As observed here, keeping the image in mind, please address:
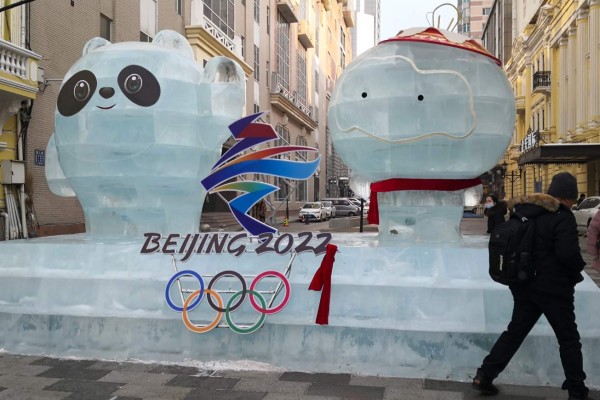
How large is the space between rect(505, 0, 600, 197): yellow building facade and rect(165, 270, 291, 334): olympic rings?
18.5m

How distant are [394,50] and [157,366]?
3769 mm

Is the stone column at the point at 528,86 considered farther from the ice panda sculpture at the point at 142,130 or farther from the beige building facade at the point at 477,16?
the beige building facade at the point at 477,16

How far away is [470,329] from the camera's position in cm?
499

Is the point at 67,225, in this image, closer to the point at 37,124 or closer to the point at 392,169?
the point at 37,124

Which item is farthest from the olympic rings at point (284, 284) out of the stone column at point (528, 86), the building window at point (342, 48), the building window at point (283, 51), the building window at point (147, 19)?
the building window at point (342, 48)

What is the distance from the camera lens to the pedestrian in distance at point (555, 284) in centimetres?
399

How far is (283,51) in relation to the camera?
4038 centimetres

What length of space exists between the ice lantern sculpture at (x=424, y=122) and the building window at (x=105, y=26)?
13.4 m

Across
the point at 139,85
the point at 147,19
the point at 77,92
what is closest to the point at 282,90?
the point at 147,19

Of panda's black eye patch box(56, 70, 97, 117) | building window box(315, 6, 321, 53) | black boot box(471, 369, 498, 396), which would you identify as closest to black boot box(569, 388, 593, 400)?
black boot box(471, 369, 498, 396)

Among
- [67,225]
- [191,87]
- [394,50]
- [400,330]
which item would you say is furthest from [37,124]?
[400,330]

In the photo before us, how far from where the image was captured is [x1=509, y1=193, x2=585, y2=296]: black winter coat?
3.99 meters

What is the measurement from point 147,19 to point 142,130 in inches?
594

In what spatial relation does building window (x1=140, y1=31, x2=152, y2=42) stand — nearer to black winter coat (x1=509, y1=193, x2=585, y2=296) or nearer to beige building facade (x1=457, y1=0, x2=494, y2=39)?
black winter coat (x1=509, y1=193, x2=585, y2=296)
